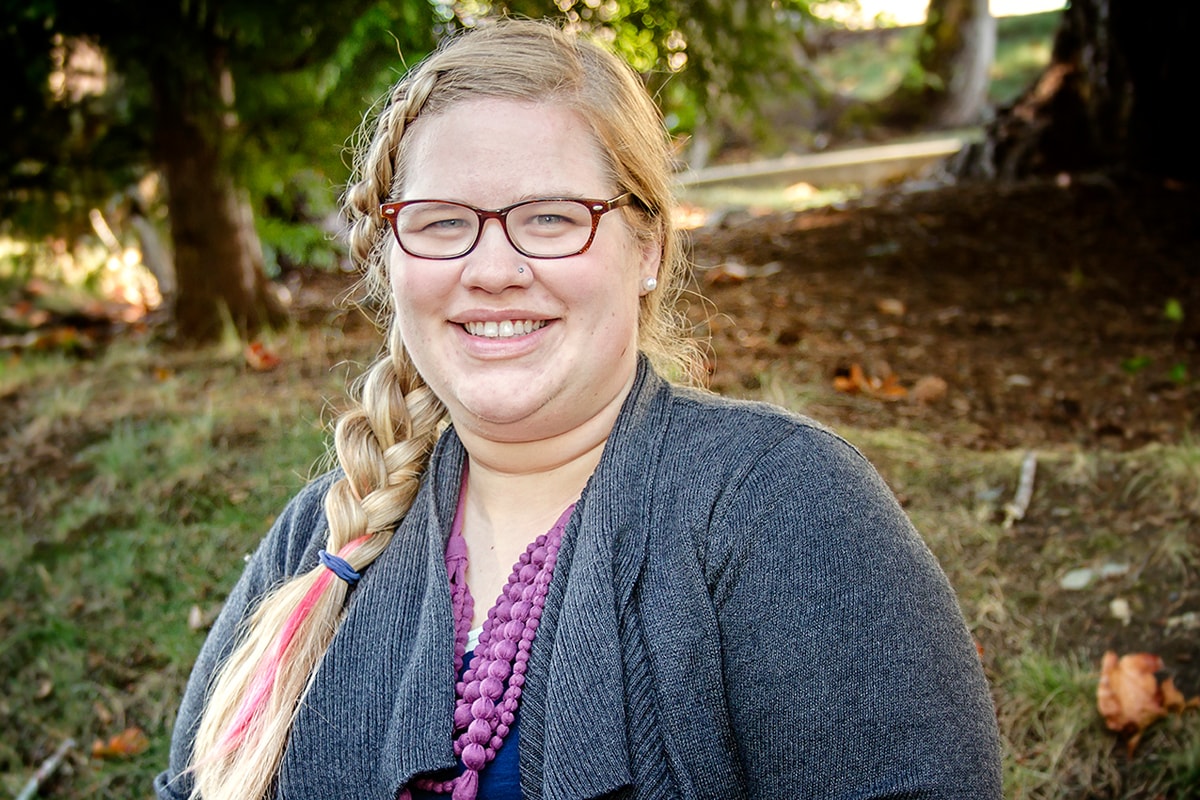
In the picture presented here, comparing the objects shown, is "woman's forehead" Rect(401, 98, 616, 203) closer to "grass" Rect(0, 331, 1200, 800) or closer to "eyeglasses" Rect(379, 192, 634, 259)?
"eyeglasses" Rect(379, 192, 634, 259)

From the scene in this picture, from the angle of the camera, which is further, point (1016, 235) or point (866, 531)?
point (1016, 235)

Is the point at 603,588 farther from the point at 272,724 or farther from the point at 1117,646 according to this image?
the point at 1117,646

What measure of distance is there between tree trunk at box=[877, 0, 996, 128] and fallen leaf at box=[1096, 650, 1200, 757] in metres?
11.1

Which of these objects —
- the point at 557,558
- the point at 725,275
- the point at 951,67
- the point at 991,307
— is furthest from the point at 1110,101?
the point at 951,67

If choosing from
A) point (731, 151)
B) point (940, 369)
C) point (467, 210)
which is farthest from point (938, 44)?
point (467, 210)

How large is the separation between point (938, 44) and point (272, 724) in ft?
42.9

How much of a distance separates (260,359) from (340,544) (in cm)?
289

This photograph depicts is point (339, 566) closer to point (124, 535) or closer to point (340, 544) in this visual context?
point (340, 544)

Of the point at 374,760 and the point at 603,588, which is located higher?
the point at 603,588

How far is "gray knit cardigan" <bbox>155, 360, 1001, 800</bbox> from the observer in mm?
1474

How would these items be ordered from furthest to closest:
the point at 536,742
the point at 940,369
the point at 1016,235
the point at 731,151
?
the point at 731,151 < the point at 1016,235 < the point at 940,369 < the point at 536,742

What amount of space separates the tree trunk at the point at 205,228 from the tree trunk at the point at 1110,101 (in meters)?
4.39

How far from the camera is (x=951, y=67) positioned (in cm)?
1288

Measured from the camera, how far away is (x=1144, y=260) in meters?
4.78
